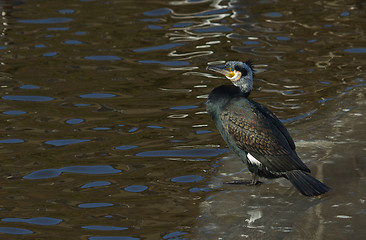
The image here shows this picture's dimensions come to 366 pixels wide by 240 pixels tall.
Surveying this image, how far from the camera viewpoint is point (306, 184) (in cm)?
663

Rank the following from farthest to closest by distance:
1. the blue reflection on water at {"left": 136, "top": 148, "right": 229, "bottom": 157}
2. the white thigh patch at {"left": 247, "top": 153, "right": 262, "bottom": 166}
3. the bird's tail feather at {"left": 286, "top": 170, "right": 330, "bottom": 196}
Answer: the blue reflection on water at {"left": 136, "top": 148, "right": 229, "bottom": 157}
the white thigh patch at {"left": 247, "top": 153, "right": 262, "bottom": 166}
the bird's tail feather at {"left": 286, "top": 170, "right": 330, "bottom": 196}

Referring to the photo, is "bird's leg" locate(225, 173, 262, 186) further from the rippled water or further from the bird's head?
the bird's head

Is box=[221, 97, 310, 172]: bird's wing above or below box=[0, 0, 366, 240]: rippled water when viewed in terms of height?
above

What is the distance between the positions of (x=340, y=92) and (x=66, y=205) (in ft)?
14.5

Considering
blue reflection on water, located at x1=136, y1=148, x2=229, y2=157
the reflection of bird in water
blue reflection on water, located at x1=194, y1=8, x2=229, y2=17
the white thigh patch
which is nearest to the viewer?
the reflection of bird in water

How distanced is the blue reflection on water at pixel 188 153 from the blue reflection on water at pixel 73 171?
50 centimetres

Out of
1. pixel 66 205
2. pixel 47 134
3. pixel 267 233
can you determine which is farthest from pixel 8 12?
pixel 267 233

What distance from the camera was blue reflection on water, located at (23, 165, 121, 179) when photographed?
7789mm

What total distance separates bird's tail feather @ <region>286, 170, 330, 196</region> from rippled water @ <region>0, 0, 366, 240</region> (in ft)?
0.40

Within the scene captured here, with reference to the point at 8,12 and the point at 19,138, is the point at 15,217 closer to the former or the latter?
the point at 19,138

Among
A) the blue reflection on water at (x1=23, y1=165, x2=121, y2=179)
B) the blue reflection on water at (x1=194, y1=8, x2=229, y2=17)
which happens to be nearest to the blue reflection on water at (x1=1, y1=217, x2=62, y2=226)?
the blue reflection on water at (x1=23, y1=165, x2=121, y2=179)

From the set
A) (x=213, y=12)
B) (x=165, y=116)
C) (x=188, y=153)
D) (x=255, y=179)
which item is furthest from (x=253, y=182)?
(x=213, y=12)

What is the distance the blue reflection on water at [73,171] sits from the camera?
779 cm

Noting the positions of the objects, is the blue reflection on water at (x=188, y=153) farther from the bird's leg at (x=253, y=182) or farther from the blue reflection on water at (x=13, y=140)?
the blue reflection on water at (x=13, y=140)
